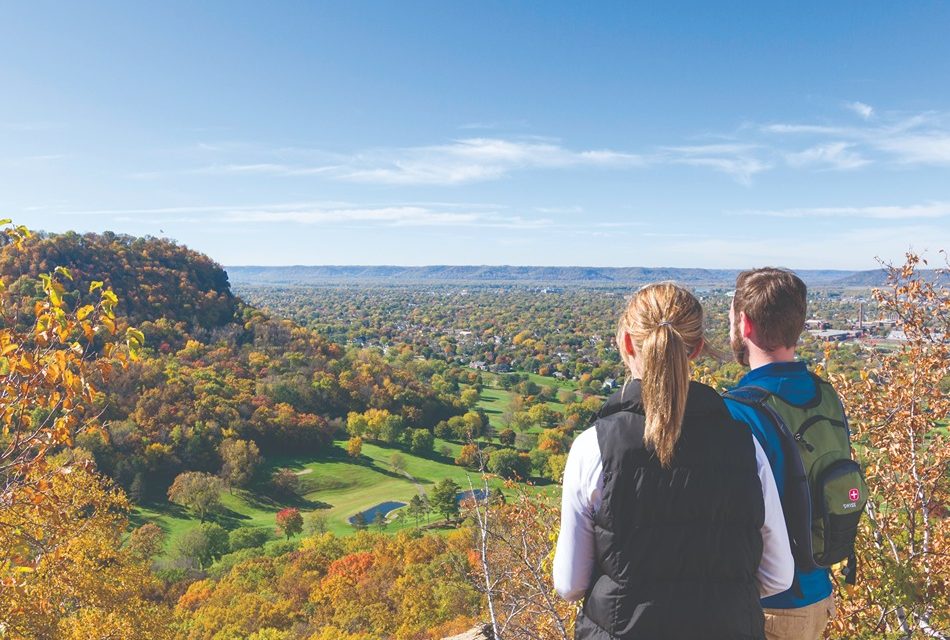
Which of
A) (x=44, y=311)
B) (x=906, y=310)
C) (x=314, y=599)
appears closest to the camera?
(x=44, y=311)

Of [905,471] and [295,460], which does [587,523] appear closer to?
[905,471]

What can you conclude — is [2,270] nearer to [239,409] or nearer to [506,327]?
[239,409]

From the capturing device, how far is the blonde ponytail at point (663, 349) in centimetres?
160

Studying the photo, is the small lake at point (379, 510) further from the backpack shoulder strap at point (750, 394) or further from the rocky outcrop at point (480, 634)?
the backpack shoulder strap at point (750, 394)

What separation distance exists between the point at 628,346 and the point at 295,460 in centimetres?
4498

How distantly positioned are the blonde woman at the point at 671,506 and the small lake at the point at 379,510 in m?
33.9

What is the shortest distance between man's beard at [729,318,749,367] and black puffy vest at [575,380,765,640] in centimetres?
71

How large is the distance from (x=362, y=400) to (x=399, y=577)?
35.9 metres

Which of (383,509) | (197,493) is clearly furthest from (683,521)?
(197,493)

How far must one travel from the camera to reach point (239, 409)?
152ft

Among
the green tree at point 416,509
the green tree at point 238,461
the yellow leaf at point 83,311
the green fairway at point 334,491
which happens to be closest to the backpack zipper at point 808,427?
the yellow leaf at point 83,311

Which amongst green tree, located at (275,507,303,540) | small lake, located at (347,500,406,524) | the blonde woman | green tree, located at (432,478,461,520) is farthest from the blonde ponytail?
small lake, located at (347,500,406,524)

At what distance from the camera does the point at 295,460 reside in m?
43.2

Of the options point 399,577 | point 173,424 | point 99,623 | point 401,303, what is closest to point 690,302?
point 99,623
